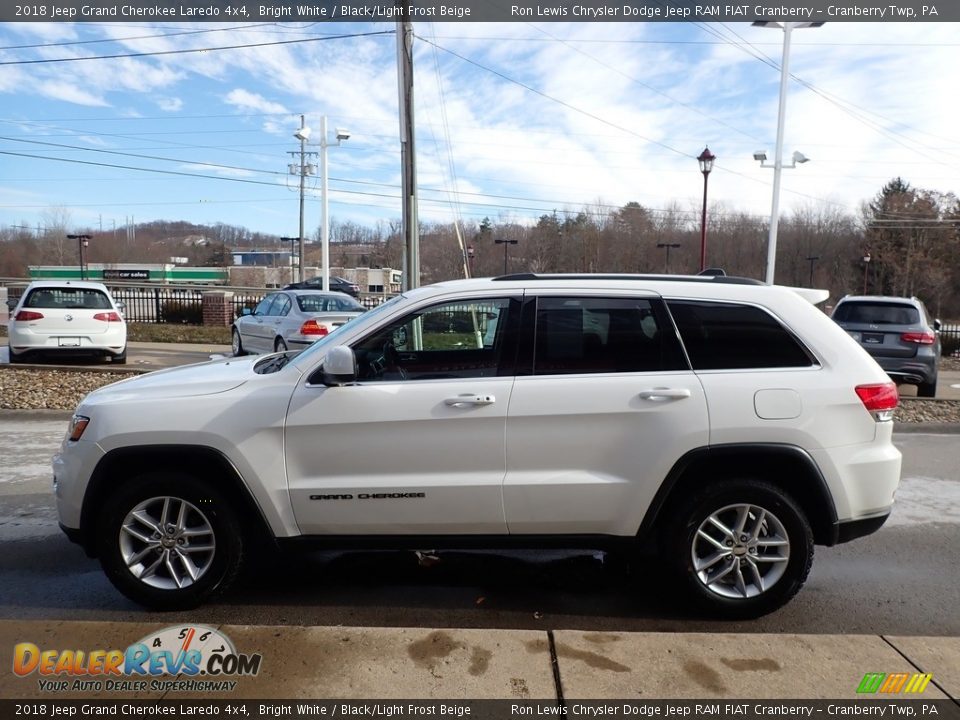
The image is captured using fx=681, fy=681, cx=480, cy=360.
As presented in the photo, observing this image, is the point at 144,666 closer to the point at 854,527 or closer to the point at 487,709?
the point at 487,709

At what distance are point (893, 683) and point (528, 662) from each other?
1.55 meters

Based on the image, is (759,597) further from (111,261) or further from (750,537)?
(111,261)

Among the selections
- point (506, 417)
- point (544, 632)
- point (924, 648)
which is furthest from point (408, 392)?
point (924, 648)

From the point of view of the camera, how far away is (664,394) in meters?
3.53

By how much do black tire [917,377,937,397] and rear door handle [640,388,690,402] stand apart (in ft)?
32.8

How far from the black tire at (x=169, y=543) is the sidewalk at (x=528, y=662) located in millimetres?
287

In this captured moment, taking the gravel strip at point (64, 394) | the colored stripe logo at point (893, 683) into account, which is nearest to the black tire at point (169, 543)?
the colored stripe logo at point (893, 683)

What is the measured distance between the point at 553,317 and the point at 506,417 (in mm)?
630

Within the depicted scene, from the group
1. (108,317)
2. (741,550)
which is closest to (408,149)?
(108,317)

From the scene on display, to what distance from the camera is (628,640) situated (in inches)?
128

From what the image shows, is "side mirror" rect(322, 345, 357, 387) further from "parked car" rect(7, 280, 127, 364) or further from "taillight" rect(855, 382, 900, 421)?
"parked car" rect(7, 280, 127, 364)

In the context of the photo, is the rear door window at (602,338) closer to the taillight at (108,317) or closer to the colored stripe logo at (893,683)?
the colored stripe logo at (893,683)

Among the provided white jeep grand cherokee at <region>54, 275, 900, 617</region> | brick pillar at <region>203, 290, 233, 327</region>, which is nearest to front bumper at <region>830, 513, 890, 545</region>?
white jeep grand cherokee at <region>54, 275, 900, 617</region>

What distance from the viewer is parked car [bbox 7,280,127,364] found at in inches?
496
